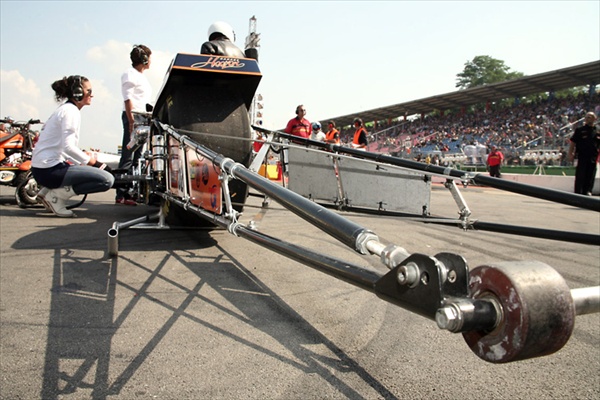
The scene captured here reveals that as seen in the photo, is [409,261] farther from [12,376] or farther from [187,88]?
[187,88]

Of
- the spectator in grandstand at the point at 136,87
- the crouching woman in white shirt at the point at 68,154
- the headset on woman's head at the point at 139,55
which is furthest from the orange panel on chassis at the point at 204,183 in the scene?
the headset on woman's head at the point at 139,55

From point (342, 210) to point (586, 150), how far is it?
9.25m

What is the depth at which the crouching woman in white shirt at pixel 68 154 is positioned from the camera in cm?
507

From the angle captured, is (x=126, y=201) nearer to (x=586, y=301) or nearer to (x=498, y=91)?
(x=586, y=301)

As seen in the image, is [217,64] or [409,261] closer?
A: [409,261]

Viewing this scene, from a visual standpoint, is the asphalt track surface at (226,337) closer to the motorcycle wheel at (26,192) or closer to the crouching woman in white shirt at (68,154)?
the crouching woman in white shirt at (68,154)

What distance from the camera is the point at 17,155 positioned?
8328mm

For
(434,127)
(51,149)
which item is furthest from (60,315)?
(434,127)

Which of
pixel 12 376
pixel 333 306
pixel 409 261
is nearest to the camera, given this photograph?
pixel 409 261

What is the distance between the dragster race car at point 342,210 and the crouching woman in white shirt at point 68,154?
20.1 inches

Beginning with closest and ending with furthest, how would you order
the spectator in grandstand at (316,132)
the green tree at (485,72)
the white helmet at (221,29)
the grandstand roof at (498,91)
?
the white helmet at (221,29), the spectator in grandstand at (316,132), the grandstand roof at (498,91), the green tree at (485,72)

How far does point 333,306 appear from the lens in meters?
2.69

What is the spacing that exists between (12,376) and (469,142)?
39.2 m

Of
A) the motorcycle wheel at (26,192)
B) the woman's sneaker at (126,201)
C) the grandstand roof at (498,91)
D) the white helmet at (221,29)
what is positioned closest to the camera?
the white helmet at (221,29)
